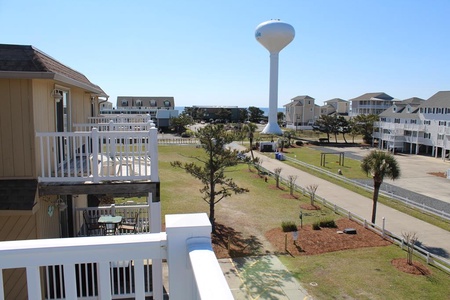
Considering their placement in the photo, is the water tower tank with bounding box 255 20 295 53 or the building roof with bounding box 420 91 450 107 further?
the water tower tank with bounding box 255 20 295 53

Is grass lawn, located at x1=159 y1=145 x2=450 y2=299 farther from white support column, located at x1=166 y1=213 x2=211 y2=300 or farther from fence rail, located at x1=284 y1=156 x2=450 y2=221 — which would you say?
white support column, located at x1=166 y1=213 x2=211 y2=300

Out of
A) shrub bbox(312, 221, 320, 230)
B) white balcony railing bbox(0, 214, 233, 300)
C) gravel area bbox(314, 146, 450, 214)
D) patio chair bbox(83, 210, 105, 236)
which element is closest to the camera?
white balcony railing bbox(0, 214, 233, 300)

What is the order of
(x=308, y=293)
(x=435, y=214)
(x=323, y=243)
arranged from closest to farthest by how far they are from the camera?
(x=308, y=293) < (x=323, y=243) < (x=435, y=214)

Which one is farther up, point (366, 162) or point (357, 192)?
point (366, 162)

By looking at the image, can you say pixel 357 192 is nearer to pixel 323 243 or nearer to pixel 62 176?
pixel 323 243

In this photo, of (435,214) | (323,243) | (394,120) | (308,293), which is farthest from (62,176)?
(394,120)

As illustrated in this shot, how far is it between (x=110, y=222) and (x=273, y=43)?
67800 millimetres

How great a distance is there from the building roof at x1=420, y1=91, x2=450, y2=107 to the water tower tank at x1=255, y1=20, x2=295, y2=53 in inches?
1207

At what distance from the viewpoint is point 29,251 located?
6.13 feet

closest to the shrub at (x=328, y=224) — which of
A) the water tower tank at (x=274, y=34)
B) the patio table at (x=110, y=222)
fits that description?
the patio table at (x=110, y=222)

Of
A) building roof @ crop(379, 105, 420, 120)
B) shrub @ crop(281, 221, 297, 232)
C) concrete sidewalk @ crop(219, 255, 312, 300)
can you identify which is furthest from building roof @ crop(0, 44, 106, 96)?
building roof @ crop(379, 105, 420, 120)

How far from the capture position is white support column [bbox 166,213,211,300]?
1984 mm

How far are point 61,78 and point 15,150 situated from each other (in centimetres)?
163

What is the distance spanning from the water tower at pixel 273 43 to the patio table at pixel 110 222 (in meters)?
61.1
